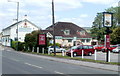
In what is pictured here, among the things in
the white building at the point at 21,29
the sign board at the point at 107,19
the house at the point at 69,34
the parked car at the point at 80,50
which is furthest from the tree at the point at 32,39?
the white building at the point at 21,29

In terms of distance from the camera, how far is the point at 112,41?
58812 millimetres

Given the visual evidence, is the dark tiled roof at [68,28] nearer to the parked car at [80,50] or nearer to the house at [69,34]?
the house at [69,34]

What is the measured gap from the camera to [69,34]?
2790 inches

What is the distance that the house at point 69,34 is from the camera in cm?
6825

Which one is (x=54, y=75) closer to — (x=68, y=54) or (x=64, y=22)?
(x=68, y=54)

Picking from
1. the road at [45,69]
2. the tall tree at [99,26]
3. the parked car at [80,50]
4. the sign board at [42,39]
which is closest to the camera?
the road at [45,69]

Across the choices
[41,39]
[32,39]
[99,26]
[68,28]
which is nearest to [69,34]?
[68,28]

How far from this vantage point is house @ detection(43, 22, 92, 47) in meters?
68.2

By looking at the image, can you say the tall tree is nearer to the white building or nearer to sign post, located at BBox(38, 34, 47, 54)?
the white building

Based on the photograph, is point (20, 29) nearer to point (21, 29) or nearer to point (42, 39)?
point (21, 29)

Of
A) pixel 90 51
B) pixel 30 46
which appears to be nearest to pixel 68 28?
pixel 30 46

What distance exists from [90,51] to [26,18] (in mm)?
42172

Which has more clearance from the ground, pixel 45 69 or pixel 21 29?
pixel 21 29

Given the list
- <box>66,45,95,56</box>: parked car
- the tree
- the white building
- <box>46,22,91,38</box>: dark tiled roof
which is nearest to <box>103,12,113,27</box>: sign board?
<box>66,45,95,56</box>: parked car
